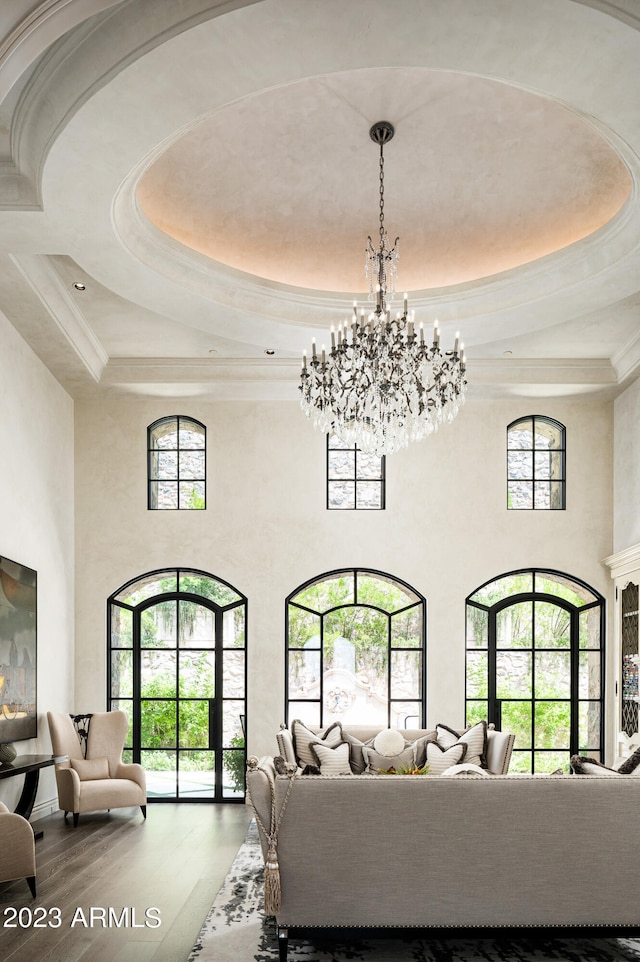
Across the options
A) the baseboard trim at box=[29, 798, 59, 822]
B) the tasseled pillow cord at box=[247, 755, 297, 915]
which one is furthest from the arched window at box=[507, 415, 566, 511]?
the tasseled pillow cord at box=[247, 755, 297, 915]

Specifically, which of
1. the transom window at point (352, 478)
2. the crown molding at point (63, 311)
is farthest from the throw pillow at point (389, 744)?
the crown molding at point (63, 311)

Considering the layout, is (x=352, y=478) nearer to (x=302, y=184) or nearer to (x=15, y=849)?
(x=302, y=184)

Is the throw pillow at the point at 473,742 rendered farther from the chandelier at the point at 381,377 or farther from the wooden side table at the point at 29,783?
the wooden side table at the point at 29,783

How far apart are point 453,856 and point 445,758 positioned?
2804mm

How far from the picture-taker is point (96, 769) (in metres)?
8.61

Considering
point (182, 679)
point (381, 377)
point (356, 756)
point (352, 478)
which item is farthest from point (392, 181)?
point (182, 679)

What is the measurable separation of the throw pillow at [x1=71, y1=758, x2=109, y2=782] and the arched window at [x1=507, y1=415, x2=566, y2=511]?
512cm

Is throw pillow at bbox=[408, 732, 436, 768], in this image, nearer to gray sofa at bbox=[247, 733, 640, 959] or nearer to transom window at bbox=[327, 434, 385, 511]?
transom window at bbox=[327, 434, 385, 511]

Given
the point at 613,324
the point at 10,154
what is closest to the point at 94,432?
the point at 10,154

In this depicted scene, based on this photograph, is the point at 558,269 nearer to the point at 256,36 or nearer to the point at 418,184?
the point at 418,184

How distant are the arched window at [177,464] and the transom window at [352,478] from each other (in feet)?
4.78

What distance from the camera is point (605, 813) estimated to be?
15.0ft

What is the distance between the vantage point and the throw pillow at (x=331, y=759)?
757 cm

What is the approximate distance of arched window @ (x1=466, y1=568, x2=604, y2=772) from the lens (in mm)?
9602
